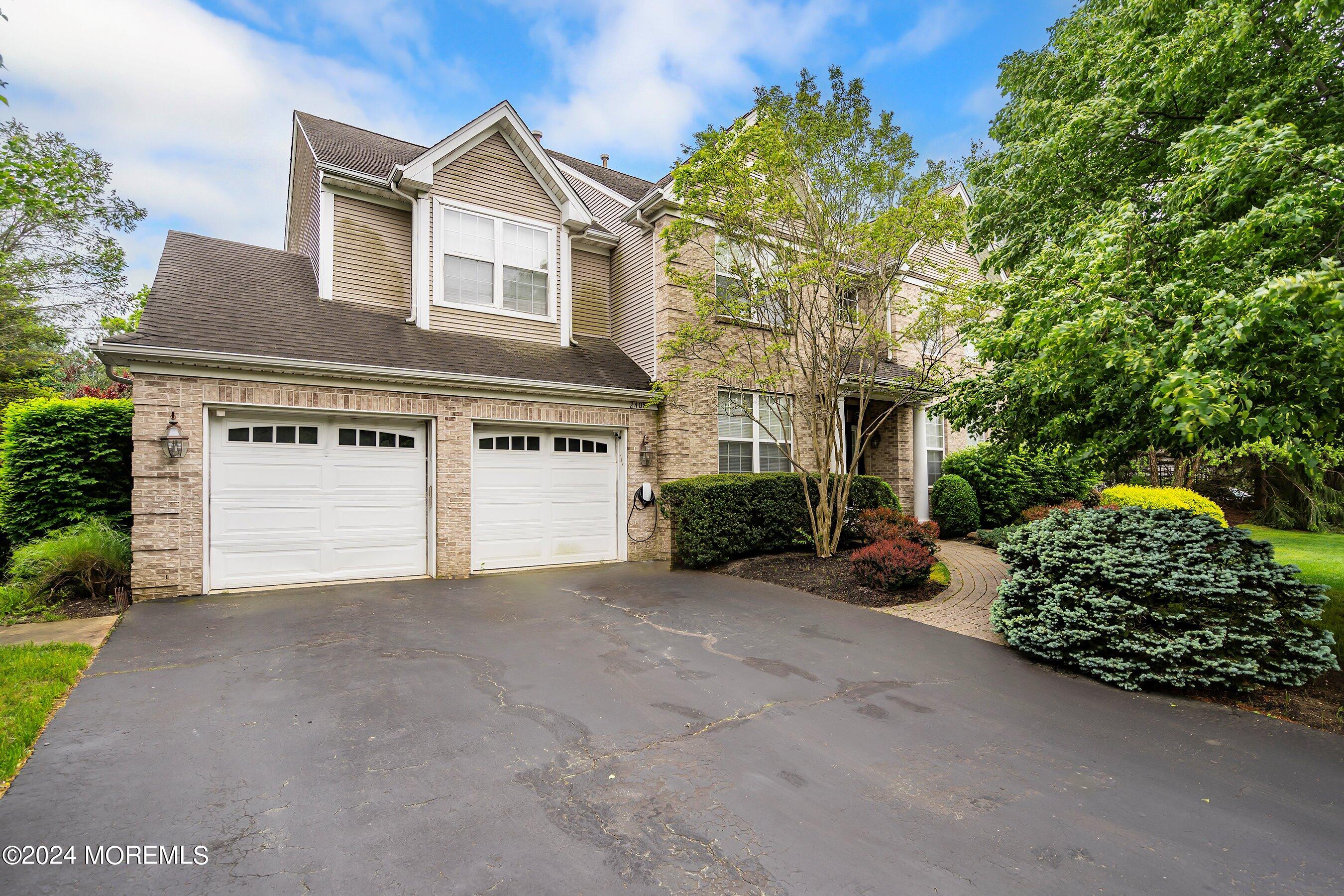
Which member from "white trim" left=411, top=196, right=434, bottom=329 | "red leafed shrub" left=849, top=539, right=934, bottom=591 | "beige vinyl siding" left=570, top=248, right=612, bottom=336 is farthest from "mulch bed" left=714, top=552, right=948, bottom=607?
"white trim" left=411, top=196, right=434, bottom=329

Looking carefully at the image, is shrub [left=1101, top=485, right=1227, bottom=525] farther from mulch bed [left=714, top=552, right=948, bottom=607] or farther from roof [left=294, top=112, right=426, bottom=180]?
roof [left=294, top=112, right=426, bottom=180]

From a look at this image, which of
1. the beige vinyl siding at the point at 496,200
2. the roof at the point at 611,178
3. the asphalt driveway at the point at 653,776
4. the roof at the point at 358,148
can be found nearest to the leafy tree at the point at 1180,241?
the asphalt driveway at the point at 653,776

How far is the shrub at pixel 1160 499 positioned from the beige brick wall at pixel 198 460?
11062 mm

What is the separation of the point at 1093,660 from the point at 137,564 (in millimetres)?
10385

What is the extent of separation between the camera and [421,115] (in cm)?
1917

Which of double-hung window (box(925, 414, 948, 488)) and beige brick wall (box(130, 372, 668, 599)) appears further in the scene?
double-hung window (box(925, 414, 948, 488))

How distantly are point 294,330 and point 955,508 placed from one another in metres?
13.6

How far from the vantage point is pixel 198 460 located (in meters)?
7.39

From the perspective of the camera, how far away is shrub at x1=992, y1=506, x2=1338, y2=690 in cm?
457

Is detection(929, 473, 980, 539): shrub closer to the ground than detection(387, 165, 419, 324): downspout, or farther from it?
closer to the ground

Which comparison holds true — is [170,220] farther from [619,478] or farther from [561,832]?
[561,832]

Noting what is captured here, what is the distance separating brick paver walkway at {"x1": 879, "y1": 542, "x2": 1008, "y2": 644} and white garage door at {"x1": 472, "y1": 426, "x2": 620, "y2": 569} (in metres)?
5.18

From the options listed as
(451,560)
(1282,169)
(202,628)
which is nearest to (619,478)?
(451,560)

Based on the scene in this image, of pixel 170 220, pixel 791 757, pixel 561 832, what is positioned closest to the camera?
pixel 561 832
